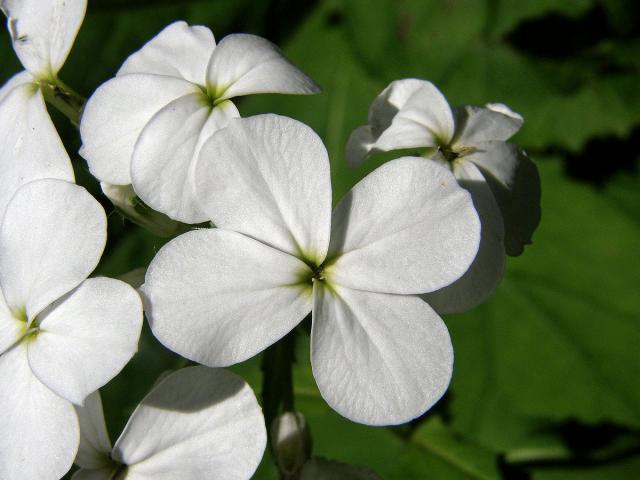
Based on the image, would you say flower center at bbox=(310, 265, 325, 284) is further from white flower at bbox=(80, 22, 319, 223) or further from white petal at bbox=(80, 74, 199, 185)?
white petal at bbox=(80, 74, 199, 185)

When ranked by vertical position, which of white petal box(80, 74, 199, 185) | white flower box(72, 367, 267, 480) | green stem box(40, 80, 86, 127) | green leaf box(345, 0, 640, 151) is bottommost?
green leaf box(345, 0, 640, 151)

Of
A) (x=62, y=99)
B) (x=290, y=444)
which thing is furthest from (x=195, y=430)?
(x=62, y=99)

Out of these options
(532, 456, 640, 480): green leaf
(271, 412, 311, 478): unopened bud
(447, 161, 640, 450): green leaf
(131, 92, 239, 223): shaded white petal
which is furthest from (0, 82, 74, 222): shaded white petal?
(532, 456, 640, 480): green leaf

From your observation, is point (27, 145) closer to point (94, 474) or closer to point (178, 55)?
point (178, 55)

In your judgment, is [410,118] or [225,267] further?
[410,118]

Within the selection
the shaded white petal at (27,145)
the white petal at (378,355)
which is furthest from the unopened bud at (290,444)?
the shaded white petal at (27,145)

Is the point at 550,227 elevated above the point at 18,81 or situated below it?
below
